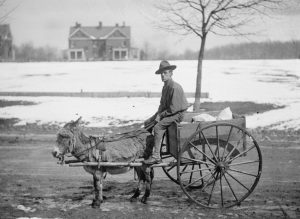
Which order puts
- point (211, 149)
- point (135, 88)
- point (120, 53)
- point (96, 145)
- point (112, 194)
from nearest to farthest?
point (96, 145), point (211, 149), point (112, 194), point (135, 88), point (120, 53)

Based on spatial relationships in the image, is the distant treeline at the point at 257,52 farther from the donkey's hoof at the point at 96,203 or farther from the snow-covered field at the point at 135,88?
the donkey's hoof at the point at 96,203

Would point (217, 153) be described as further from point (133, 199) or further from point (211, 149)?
point (133, 199)

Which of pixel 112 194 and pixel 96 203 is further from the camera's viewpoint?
pixel 112 194

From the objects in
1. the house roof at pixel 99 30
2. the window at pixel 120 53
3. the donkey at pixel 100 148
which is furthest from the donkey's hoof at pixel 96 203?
the house roof at pixel 99 30

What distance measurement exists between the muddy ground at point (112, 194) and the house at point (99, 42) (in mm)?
63882

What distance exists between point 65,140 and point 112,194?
73.2 inches

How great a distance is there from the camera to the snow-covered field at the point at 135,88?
17.6 meters

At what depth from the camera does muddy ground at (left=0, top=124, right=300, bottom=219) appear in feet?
21.8

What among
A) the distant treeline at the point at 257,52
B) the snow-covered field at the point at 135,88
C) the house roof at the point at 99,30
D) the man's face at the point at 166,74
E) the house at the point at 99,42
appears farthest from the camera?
the house roof at the point at 99,30

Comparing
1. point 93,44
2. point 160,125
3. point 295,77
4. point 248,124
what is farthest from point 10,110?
point 93,44

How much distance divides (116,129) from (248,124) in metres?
5.56

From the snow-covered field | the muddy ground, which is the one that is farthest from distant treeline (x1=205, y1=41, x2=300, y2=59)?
the muddy ground

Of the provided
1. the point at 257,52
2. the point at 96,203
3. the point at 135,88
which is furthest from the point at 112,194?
the point at 257,52

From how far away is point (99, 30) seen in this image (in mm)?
77312
